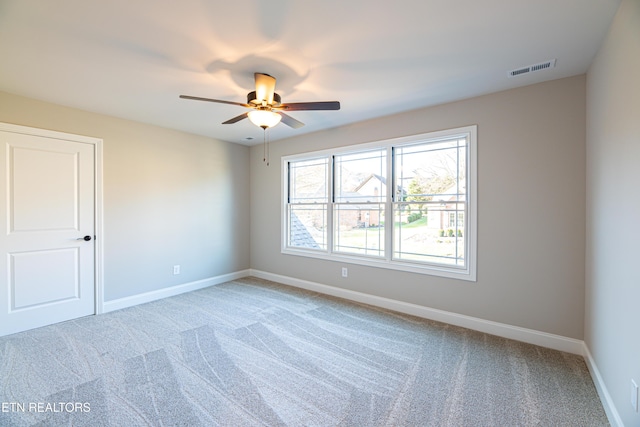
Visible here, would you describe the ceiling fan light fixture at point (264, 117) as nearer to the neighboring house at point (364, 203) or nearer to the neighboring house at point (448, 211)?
the neighboring house at point (364, 203)

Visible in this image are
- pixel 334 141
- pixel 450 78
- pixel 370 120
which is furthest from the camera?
pixel 334 141

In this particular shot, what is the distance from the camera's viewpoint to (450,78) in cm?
270

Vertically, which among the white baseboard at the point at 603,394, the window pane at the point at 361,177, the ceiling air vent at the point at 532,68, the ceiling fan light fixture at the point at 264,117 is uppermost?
the ceiling air vent at the point at 532,68

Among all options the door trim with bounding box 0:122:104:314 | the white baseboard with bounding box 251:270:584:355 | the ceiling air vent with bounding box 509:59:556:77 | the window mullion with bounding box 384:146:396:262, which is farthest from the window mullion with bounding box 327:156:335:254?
the door trim with bounding box 0:122:104:314

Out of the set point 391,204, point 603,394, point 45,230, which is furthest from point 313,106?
point 45,230

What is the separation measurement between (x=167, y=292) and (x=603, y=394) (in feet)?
16.1

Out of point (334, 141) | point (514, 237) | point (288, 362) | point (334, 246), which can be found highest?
point (334, 141)

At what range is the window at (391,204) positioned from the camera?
3.32 m

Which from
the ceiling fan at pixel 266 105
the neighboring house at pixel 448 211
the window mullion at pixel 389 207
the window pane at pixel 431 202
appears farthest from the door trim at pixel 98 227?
the neighboring house at pixel 448 211

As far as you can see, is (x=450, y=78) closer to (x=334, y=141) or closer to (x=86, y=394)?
(x=334, y=141)

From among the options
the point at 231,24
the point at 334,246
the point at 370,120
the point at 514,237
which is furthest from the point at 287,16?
the point at 334,246

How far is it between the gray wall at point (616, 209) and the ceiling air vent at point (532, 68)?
0.29 metres

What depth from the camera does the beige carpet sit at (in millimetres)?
1875

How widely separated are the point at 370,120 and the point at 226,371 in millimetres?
3416
